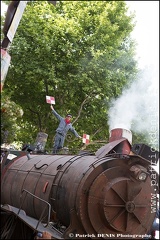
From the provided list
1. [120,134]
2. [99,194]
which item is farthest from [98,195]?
[120,134]

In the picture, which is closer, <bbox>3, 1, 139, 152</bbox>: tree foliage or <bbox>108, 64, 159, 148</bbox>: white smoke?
<bbox>108, 64, 159, 148</bbox>: white smoke

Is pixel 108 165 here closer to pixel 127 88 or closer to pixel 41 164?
pixel 41 164

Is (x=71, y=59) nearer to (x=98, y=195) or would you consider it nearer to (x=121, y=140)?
(x=121, y=140)

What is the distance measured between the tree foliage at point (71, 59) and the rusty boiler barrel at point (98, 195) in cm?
845

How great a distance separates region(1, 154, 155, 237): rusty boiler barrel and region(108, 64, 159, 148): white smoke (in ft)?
19.9

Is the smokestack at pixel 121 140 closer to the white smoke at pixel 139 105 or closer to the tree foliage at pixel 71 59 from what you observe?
the white smoke at pixel 139 105

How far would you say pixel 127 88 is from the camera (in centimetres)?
1550

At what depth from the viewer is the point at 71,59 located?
14633mm

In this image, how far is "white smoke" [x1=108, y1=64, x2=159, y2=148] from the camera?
1262 centimetres

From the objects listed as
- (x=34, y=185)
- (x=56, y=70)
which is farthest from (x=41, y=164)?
(x=56, y=70)

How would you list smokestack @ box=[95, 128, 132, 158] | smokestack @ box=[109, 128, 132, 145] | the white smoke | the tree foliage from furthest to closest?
1. the tree foliage
2. the white smoke
3. smokestack @ box=[109, 128, 132, 145]
4. smokestack @ box=[95, 128, 132, 158]

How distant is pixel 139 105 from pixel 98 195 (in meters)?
8.72

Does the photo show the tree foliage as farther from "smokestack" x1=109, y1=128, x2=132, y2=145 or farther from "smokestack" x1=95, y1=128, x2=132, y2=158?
"smokestack" x1=95, y1=128, x2=132, y2=158

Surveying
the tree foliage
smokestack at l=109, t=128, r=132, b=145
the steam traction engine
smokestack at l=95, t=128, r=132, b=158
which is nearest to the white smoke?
the tree foliage
